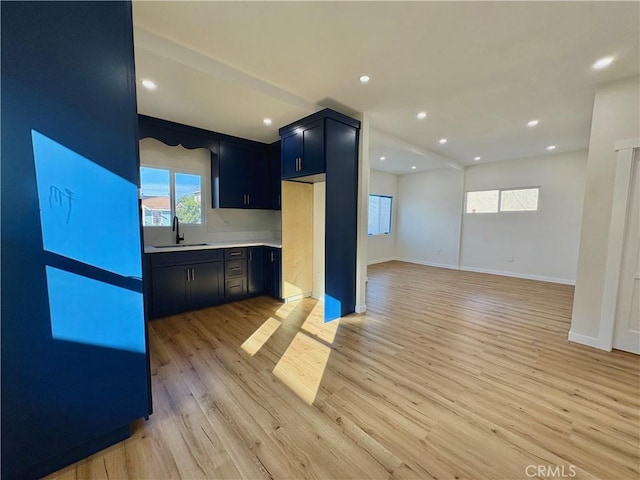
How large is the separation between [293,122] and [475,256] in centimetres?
577

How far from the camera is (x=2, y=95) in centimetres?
111

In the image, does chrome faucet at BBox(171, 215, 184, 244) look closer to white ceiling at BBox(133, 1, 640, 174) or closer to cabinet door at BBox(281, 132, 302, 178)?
white ceiling at BBox(133, 1, 640, 174)

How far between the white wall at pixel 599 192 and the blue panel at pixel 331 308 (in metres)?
2.60

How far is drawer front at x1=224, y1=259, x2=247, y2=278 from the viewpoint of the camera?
3855 mm

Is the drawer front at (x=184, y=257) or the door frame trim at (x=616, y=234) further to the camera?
the drawer front at (x=184, y=257)

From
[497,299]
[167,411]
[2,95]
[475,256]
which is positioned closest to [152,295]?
[167,411]

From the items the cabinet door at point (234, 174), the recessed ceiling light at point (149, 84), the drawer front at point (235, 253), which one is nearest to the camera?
the recessed ceiling light at point (149, 84)

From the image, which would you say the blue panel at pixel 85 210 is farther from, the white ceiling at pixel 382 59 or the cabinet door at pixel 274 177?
the cabinet door at pixel 274 177

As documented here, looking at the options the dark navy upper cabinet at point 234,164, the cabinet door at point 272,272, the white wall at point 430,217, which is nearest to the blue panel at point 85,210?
the dark navy upper cabinet at point 234,164

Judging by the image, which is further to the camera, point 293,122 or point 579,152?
point 579,152

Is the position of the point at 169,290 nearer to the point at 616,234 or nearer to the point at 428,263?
the point at 616,234

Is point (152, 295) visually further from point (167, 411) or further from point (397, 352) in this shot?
point (397, 352)

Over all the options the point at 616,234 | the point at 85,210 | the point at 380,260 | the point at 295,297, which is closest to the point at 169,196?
the point at 295,297

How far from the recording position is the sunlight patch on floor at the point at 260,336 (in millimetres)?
2639
